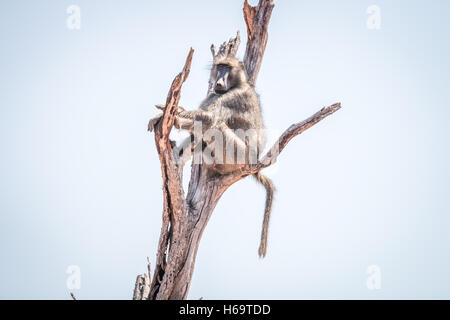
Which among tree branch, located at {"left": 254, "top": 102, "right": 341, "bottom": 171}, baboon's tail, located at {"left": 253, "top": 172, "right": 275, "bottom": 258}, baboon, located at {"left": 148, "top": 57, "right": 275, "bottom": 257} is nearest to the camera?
tree branch, located at {"left": 254, "top": 102, "right": 341, "bottom": 171}

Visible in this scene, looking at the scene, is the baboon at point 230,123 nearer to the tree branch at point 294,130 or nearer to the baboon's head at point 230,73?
the baboon's head at point 230,73

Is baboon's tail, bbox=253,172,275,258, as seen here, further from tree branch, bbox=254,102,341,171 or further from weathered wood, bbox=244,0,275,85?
weathered wood, bbox=244,0,275,85

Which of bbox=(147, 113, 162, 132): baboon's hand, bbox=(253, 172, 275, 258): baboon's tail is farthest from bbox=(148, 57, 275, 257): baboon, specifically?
bbox=(147, 113, 162, 132): baboon's hand

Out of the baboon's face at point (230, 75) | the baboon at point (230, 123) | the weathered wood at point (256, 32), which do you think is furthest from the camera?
the weathered wood at point (256, 32)

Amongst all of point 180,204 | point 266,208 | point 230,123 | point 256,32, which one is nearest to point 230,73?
point 230,123

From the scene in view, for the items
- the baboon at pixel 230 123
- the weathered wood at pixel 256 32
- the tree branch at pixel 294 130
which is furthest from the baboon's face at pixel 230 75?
the tree branch at pixel 294 130

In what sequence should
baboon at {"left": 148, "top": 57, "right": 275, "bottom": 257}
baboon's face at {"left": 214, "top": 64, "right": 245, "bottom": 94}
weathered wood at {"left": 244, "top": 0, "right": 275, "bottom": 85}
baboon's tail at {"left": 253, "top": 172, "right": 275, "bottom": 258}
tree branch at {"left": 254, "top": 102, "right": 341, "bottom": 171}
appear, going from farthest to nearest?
weathered wood at {"left": 244, "top": 0, "right": 275, "bottom": 85} < baboon's face at {"left": 214, "top": 64, "right": 245, "bottom": 94} < baboon's tail at {"left": 253, "top": 172, "right": 275, "bottom": 258} < baboon at {"left": 148, "top": 57, "right": 275, "bottom": 257} < tree branch at {"left": 254, "top": 102, "right": 341, "bottom": 171}

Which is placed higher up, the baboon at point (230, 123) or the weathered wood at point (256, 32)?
the weathered wood at point (256, 32)
